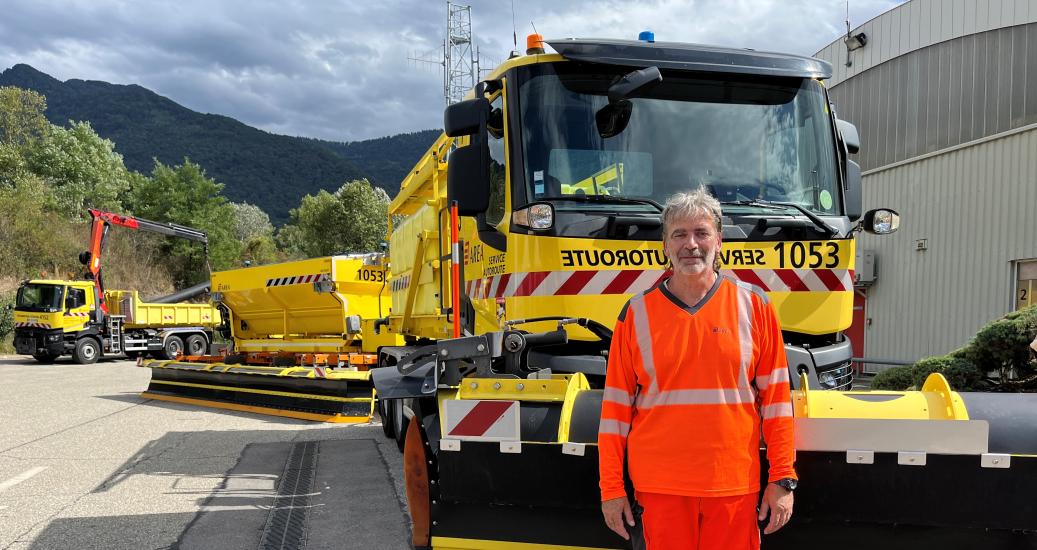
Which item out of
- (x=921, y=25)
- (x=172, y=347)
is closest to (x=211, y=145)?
(x=172, y=347)

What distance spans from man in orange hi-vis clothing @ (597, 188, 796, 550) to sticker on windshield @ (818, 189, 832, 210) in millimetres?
2043

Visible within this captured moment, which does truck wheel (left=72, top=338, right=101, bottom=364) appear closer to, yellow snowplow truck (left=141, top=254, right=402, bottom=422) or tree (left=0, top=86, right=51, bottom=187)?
yellow snowplow truck (left=141, top=254, right=402, bottom=422)

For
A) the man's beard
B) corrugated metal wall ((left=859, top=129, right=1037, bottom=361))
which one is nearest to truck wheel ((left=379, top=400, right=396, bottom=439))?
the man's beard

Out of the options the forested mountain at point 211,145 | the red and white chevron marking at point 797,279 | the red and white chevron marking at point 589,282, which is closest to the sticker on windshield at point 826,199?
the red and white chevron marking at point 797,279

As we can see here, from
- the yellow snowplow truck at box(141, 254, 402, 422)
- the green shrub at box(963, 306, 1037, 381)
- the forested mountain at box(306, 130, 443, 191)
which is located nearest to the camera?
the green shrub at box(963, 306, 1037, 381)

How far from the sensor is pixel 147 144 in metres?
133

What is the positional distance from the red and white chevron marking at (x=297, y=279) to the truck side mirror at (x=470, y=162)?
864cm

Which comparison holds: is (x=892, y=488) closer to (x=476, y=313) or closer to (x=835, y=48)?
(x=476, y=313)

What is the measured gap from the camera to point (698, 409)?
2191 mm

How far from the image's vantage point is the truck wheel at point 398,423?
713 cm

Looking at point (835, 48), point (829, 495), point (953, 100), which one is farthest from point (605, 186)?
point (835, 48)

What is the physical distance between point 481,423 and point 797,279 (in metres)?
1.99

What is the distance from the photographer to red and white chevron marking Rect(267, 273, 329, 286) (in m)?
12.3

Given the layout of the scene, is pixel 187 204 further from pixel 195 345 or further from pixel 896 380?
pixel 896 380
